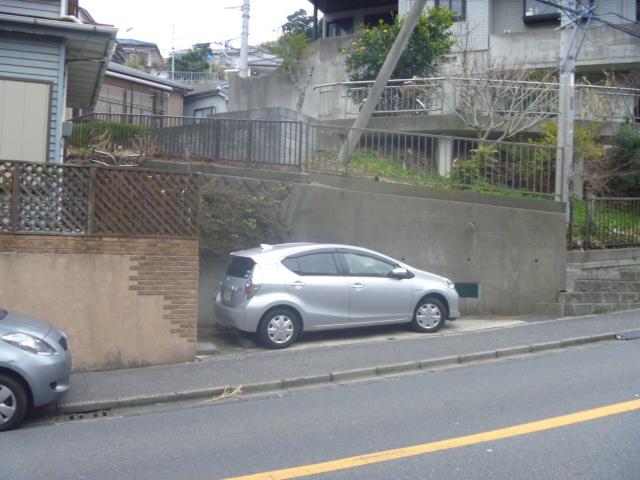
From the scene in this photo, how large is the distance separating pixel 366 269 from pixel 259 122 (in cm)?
434

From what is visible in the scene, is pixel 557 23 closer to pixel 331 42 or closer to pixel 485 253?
pixel 331 42

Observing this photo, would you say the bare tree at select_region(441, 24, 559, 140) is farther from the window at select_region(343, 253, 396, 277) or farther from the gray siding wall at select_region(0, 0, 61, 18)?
the gray siding wall at select_region(0, 0, 61, 18)

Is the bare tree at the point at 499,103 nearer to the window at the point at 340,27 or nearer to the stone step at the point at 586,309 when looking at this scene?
the stone step at the point at 586,309

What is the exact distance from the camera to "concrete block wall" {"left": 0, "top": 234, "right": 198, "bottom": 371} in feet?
32.4

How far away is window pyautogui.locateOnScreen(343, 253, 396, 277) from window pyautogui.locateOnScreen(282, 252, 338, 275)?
0.30m

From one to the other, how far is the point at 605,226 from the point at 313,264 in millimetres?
6779

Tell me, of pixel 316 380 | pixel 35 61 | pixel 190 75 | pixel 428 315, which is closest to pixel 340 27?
pixel 35 61

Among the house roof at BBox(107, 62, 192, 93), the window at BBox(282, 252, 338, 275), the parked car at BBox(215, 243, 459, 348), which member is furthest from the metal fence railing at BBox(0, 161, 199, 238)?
the house roof at BBox(107, 62, 192, 93)

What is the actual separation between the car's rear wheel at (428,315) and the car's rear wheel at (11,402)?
6.66 m

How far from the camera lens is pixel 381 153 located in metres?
14.7

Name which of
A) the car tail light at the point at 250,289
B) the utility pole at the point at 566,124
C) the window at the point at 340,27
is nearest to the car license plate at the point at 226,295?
the car tail light at the point at 250,289

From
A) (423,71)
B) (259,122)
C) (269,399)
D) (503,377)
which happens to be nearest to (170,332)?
(269,399)

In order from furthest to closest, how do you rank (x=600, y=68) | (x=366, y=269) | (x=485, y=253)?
(x=600, y=68) < (x=485, y=253) < (x=366, y=269)

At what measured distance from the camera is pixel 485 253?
14.2 m
